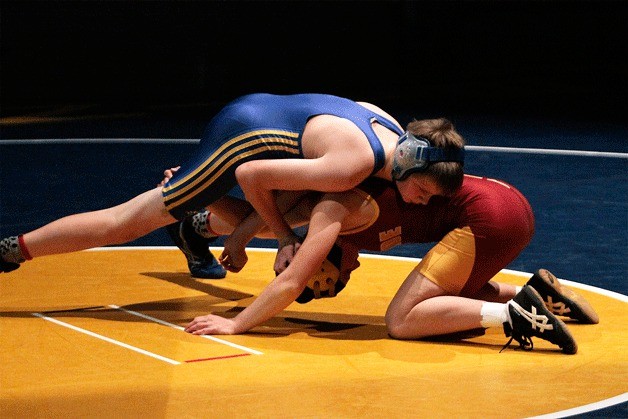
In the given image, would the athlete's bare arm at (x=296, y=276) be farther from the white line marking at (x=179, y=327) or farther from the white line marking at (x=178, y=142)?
the white line marking at (x=178, y=142)

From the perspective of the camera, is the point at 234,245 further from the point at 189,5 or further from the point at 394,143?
the point at 189,5

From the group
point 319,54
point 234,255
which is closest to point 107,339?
point 234,255

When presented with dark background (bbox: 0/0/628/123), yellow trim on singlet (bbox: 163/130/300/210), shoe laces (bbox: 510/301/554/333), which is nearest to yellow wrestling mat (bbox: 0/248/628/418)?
shoe laces (bbox: 510/301/554/333)

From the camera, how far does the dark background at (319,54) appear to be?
557 inches

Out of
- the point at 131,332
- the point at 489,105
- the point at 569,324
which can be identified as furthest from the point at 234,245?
the point at 489,105

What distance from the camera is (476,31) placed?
1611cm

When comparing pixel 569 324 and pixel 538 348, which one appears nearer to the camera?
pixel 538 348

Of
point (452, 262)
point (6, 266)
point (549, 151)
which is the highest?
point (452, 262)

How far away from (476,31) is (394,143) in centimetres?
1138

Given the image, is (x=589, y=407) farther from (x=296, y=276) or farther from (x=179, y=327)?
(x=179, y=327)

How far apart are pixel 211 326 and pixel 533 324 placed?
1.18m

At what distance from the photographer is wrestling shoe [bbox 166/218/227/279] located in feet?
19.8

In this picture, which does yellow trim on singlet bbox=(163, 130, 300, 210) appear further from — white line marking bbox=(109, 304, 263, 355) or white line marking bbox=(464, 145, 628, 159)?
white line marking bbox=(464, 145, 628, 159)

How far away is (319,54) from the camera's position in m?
15.7
